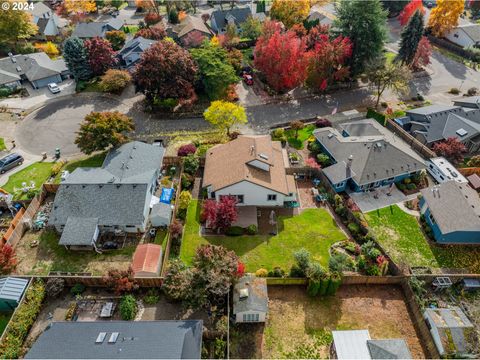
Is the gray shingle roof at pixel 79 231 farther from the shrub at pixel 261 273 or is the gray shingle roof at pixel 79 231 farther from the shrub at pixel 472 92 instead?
the shrub at pixel 472 92

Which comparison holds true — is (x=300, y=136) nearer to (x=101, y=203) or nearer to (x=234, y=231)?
(x=234, y=231)

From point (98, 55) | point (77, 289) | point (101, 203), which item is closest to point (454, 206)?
point (101, 203)

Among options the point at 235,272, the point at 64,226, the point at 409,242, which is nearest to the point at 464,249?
the point at 409,242

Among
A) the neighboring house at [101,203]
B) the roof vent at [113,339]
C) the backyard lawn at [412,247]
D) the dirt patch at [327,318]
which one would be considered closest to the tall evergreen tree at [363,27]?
the backyard lawn at [412,247]

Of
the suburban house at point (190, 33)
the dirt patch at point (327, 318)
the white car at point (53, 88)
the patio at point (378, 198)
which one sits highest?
the suburban house at point (190, 33)

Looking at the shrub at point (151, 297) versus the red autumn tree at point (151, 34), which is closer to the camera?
the shrub at point (151, 297)

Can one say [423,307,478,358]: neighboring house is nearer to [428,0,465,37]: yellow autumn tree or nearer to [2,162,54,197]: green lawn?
[2,162,54,197]: green lawn

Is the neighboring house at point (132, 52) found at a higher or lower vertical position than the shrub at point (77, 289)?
higher
